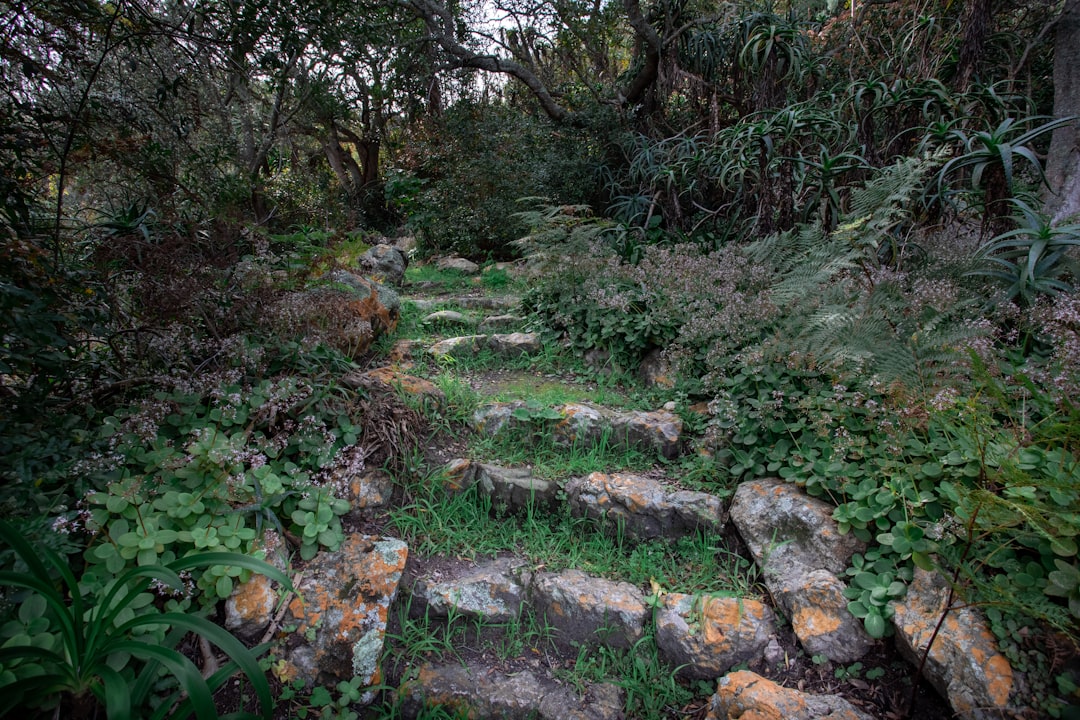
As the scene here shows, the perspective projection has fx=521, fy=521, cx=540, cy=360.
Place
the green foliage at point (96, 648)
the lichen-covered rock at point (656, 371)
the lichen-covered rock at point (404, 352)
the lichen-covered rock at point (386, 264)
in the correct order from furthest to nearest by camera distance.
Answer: the lichen-covered rock at point (386, 264)
the lichen-covered rock at point (404, 352)
the lichen-covered rock at point (656, 371)
the green foliage at point (96, 648)

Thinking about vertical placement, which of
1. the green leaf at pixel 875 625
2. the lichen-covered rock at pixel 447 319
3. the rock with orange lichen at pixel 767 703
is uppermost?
the lichen-covered rock at pixel 447 319

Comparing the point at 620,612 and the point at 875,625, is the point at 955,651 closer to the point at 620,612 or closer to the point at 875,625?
the point at 875,625

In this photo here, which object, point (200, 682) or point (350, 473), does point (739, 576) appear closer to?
point (350, 473)


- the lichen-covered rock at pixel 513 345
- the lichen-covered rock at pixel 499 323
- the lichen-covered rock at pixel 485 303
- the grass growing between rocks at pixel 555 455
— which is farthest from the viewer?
the lichen-covered rock at pixel 485 303

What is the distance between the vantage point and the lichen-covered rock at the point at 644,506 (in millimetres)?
2262

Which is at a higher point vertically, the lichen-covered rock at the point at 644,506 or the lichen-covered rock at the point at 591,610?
the lichen-covered rock at the point at 644,506

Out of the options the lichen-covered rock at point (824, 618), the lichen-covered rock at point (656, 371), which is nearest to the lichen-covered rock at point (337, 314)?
the lichen-covered rock at point (656, 371)

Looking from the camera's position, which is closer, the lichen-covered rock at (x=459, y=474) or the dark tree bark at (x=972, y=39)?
the lichen-covered rock at (x=459, y=474)

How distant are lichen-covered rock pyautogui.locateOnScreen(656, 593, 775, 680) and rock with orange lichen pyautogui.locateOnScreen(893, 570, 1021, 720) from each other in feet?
1.41

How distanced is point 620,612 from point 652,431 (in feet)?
3.24

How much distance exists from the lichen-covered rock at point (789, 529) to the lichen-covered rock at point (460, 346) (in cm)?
215

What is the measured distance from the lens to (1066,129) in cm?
303

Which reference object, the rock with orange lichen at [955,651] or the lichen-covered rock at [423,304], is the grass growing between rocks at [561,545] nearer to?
the rock with orange lichen at [955,651]

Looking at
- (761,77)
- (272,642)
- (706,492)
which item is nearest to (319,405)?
(272,642)
